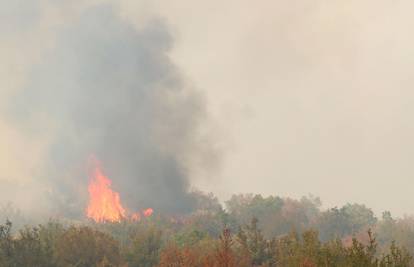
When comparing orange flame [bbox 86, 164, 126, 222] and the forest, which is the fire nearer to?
orange flame [bbox 86, 164, 126, 222]

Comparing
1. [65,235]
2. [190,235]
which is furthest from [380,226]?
[65,235]

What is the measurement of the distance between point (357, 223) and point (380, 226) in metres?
15.2

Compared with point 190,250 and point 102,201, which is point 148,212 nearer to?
point 102,201

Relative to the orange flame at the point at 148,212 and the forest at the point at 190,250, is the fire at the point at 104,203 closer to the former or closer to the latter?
the orange flame at the point at 148,212

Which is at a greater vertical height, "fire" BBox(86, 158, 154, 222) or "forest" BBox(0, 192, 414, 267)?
"fire" BBox(86, 158, 154, 222)

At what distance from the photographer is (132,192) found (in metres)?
181

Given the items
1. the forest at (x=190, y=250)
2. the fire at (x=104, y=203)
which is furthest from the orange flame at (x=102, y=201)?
the forest at (x=190, y=250)

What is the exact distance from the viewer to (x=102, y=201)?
17700cm

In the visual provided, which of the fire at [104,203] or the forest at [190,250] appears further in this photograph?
the fire at [104,203]

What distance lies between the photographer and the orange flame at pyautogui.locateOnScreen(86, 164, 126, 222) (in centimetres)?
16921

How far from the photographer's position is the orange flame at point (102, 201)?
16921 centimetres

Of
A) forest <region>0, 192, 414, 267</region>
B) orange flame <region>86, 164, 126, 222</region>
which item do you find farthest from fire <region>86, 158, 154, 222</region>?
forest <region>0, 192, 414, 267</region>

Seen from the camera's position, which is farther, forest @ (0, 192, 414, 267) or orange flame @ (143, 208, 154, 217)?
orange flame @ (143, 208, 154, 217)

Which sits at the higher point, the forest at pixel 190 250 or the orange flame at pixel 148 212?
the orange flame at pixel 148 212
